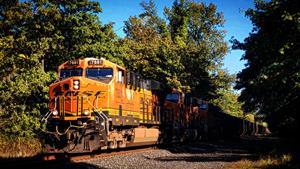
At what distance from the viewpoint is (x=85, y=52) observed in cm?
2655

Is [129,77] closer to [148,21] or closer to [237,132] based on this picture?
[237,132]

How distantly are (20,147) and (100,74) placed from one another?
5060 millimetres

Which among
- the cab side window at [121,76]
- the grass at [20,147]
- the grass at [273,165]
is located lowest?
the grass at [273,165]

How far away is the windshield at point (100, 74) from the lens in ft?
57.0

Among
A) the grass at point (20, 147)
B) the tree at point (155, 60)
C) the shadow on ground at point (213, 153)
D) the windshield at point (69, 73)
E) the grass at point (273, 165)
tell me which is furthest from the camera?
the tree at point (155, 60)

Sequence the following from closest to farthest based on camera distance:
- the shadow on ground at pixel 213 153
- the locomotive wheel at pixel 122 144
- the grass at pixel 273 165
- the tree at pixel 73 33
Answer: the grass at pixel 273 165, the shadow on ground at pixel 213 153, the locomotive wheel at pixel 122 144, the tree at pixel 73 33

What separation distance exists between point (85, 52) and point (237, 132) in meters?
28.9

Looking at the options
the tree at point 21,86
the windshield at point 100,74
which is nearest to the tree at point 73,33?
the tree at point 21,86

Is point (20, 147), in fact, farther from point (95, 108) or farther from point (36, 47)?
point (36, 47)

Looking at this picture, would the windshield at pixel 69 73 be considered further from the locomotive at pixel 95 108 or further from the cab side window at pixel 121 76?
the cab side window at pixel 121 76

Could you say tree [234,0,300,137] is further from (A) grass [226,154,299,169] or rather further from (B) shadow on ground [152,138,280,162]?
(A) grass [226,154,299,169]

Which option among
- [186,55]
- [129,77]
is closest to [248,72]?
[186,55]

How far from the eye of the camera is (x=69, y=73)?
1798 centimetres

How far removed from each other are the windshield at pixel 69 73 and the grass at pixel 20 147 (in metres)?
3.65
